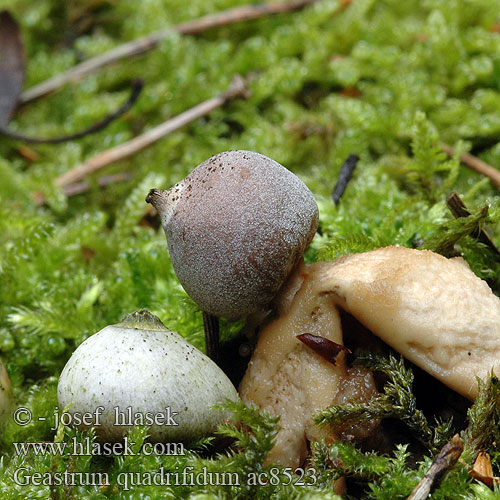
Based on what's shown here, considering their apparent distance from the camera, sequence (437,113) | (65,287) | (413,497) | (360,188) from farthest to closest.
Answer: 1. (437,113)
2. (360,188)
3. (65,287)
4. (413,497)

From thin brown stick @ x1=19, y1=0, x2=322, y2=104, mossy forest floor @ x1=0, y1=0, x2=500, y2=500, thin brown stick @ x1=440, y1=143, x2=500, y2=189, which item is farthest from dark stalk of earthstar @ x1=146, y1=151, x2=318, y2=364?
thin brown stick @ x1=19, y1=0, x2=322, y2=104

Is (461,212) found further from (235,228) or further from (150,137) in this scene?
(150,137)

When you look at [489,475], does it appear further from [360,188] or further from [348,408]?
[360,188]

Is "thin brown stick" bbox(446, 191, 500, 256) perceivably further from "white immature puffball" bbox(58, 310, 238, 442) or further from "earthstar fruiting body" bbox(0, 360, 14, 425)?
"earthstar fruiting body" bbox(0, 360, 14, 425)

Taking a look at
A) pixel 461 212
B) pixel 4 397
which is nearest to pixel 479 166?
pixel 461 212

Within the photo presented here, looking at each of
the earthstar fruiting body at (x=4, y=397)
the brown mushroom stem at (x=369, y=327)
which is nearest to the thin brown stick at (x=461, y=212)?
the brown mushroom stem at (x=369, y=327)

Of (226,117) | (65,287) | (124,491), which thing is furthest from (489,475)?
(226,117)

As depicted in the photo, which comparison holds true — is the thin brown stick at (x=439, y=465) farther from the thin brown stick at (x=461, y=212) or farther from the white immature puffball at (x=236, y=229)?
the thin brown stick at (x=461, y=212)
